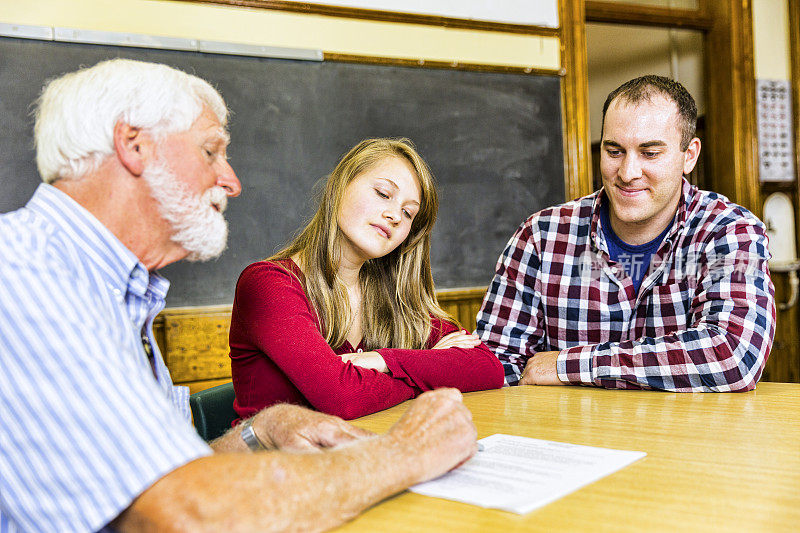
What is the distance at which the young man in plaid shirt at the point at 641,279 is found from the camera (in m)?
1.69

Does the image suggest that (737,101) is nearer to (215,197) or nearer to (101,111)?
(215,197)

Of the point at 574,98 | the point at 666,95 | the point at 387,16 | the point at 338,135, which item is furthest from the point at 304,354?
the point at 574,98

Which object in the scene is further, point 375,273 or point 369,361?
point 375,273

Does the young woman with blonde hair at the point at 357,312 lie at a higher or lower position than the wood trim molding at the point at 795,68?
lower

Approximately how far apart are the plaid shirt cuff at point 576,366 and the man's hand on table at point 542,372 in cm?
1

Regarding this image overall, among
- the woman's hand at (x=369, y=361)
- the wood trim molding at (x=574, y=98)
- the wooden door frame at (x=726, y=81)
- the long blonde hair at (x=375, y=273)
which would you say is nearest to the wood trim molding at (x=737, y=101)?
the wooden door frame at (x=726, y=81)

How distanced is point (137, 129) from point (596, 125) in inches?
225

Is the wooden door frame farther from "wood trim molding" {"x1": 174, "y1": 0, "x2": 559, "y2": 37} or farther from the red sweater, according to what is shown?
the red sweater

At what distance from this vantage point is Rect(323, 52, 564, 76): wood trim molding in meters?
3.44

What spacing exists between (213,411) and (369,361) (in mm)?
366

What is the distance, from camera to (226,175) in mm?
1020

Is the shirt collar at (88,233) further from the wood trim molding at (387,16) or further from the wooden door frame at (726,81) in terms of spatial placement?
the wooden door frame at (726,81)

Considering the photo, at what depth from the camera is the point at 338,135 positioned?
11.2ft

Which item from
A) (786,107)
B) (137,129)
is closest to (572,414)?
(137,129)
